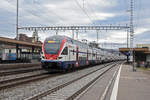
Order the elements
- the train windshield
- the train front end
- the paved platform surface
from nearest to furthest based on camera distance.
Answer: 1. the paved platform surface
2. the train front end
3. the train windshield

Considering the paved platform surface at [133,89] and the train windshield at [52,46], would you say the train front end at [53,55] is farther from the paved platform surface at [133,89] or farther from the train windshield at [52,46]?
the paved platform surface at [133,89]

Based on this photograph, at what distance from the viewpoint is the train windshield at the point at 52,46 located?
17.5 meters

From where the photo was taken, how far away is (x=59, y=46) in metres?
17.7

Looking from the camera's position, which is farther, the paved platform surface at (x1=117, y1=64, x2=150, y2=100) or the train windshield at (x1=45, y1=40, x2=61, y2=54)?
the train windshield at (x1=45, y1=40, x2=61, y2=54)

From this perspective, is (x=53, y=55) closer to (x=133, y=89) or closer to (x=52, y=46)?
(x=52, y=46)

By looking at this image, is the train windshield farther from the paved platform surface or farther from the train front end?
the paved platform surface

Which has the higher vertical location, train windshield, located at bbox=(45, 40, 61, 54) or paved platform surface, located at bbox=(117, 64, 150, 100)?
train windshield, located at bbox=(45, 40, 61, 54)

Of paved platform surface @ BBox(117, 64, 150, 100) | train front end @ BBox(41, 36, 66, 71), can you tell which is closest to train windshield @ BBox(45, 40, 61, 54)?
train front end @ BBox(41, 36, 66, 71)

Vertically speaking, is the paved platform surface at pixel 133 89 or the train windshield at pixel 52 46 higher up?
the train windshield at pixel 52 46

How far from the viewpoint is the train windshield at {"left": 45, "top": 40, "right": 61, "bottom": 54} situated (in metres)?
17.5

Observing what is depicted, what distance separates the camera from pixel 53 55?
17375 millimetres

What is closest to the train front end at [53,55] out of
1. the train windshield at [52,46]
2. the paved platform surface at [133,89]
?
the train windshield at [52,46]

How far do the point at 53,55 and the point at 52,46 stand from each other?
898mm

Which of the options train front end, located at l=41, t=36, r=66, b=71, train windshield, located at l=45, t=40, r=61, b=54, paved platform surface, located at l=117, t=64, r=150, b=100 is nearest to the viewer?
paved platform surface, located at l=117, t=64, r=150, b=100
